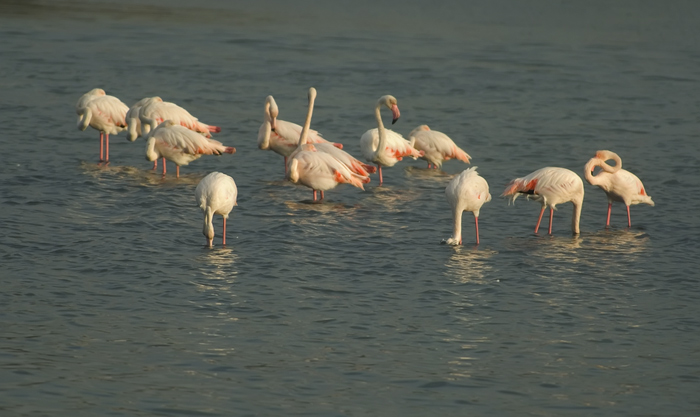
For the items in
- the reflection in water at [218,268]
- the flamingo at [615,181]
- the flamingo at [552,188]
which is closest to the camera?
the reflection in water at [218,268]

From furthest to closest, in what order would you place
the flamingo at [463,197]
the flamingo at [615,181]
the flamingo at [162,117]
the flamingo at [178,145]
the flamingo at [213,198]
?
the flamingo at [162,117]
the flamingo at [178,145]
the flamingo at [615,181]
the flamingo at [463,197]
the flamingo at [213,198]

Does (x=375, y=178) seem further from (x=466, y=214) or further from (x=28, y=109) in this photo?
(x=28, y=109)

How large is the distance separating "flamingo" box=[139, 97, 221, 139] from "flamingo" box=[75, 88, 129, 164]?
1.14 ft

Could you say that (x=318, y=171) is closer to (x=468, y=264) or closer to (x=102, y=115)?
(x=468, y=264)

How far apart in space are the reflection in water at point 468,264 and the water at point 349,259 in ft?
0.10

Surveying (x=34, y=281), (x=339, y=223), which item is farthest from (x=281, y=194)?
(x=34, y=281)

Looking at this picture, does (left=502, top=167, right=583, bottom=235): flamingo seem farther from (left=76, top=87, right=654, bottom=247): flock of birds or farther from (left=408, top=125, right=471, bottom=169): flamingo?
(left=408, top=125, right=471, bottom=169): flamingo

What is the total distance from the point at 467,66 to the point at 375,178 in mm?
6344

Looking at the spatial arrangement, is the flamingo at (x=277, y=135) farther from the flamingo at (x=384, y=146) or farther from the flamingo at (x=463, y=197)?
the flamingo at (x=463, y=197)

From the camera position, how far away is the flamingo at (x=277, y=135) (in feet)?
37.4

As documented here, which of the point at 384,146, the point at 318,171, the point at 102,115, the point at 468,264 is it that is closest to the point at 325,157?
the point at 318,171

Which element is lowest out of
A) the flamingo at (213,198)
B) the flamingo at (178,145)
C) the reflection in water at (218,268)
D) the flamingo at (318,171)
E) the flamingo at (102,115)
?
the reflection in water at (218,268)

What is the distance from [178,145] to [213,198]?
8.71 feet

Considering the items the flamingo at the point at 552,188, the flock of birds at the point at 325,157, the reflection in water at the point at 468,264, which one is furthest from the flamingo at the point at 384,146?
the reflection in water at the point at 468,264
